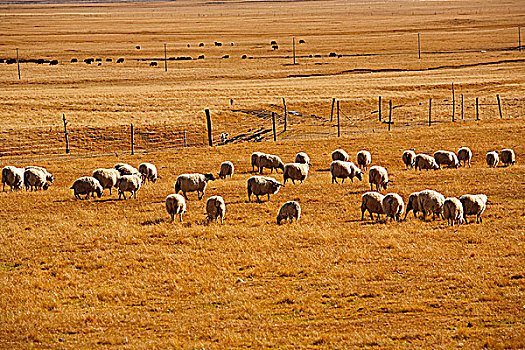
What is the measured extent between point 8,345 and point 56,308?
169 centimetres

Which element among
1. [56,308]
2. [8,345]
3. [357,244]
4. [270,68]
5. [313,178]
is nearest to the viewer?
[8,345]

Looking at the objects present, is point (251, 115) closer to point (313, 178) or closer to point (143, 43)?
point (313, 178)

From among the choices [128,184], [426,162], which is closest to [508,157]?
[426,162]

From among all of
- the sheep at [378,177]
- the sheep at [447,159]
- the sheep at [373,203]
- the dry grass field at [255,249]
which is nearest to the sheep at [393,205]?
the sheep at [373,203]

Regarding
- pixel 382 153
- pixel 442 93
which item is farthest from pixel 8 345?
pixel 442 93

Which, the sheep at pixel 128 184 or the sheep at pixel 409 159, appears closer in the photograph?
the sheep at pixel 128 184

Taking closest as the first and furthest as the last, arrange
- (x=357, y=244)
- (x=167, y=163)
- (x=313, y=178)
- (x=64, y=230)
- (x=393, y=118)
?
(x=357, y=244), (x=64, y=230), (x=313, y=178), (x=167, y=163), (x=393, y=118)

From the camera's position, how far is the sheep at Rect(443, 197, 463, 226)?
54.4ft

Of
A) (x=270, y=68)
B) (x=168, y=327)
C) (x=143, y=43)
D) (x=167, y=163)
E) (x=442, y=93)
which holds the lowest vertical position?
(x=168, y=327)

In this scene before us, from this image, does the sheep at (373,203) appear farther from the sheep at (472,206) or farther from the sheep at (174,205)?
the sheep at (174,205)

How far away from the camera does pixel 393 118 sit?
45.3m

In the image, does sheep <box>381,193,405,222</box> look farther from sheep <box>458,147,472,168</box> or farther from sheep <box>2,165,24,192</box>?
sheep <box>2,165,24,192</box>

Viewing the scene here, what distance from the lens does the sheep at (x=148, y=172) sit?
81.3 ft

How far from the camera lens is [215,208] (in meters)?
17.7
